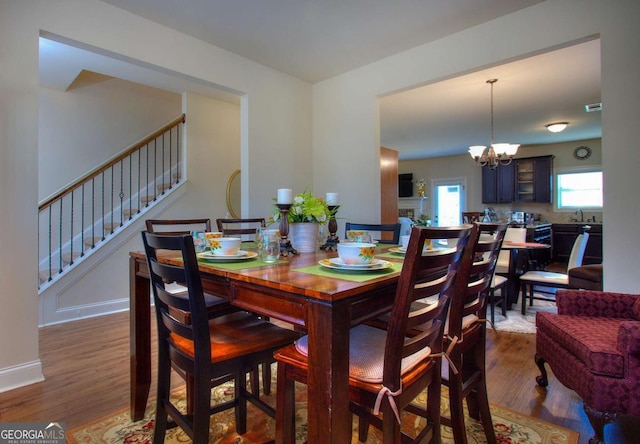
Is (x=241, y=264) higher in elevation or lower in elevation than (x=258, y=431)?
higher

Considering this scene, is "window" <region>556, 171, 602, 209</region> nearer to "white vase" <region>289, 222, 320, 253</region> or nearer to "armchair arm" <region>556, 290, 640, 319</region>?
"armchair arm" <region>556, 290, 640, 319</region>

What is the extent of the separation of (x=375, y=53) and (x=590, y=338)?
9.38 ft

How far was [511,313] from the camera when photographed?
148 inches

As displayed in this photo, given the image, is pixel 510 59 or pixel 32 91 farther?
pixel 510 59

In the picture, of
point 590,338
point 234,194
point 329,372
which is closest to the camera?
point 329,372

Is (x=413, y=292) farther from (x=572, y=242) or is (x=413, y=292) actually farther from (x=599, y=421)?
(x=572, y=242)

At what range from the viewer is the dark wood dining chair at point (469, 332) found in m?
1.33

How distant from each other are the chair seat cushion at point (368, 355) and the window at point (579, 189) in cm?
761

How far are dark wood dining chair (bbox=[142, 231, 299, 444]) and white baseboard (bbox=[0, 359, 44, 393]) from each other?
4.53ft

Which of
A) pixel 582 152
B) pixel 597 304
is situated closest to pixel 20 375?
pixel 597 304

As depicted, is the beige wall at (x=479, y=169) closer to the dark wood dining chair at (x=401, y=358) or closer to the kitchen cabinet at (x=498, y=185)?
the kitchen cabinet at (x=498, y=185)

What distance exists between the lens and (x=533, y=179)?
7.34m

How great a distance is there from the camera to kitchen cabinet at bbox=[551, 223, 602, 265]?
248 inches

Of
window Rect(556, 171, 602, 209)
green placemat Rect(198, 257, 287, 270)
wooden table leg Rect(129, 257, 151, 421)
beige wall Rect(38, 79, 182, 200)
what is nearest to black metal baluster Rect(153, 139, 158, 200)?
beige wall Rect(38, 79, 182, 200)
